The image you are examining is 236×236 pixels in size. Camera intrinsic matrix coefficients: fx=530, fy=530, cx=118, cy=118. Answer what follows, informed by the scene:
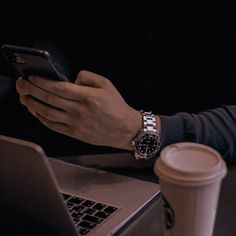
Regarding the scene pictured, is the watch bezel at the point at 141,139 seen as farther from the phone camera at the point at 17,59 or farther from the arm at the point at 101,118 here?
the phone camera at the point at 17,59

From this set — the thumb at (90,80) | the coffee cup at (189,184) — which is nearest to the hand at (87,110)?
the thumb at (90,80)

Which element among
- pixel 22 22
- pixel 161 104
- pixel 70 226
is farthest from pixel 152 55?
pixel 70 226

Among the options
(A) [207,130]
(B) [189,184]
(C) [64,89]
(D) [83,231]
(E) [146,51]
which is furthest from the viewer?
(E) [146,51]

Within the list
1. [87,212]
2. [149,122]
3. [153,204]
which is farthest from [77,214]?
[149,122]

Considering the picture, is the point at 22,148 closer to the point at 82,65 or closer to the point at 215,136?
the point at 215,136

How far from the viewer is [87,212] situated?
33.3 inches

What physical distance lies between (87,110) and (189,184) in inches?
15.6

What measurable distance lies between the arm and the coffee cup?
338 mm

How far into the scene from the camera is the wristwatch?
0.98m

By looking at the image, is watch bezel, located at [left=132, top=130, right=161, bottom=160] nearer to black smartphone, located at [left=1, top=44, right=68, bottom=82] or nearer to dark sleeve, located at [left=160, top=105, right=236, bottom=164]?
dark sleeve, located at [left=160, top=105, right=236, bottom=164]

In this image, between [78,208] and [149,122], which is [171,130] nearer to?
[149,122]

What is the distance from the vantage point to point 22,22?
62.8 inches

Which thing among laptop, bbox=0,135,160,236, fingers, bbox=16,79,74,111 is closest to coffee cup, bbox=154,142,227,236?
laptop, bbox=0,135,160,236

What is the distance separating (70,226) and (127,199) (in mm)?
178
